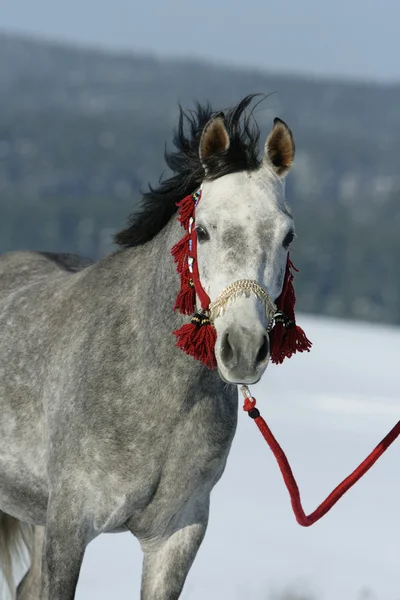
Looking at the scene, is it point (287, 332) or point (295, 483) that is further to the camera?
point (295, 483)

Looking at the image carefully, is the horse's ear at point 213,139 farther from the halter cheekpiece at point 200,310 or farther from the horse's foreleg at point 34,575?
the horse's foreleg at point 34,575

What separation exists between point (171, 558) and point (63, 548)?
49 centimetres

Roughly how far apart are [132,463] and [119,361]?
417mm

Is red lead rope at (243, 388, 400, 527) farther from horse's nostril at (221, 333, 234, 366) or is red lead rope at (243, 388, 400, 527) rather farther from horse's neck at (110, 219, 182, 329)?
horse's nostril at (221, 333, 234, 366)

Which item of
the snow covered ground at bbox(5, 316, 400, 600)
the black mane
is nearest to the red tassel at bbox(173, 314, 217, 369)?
the black mane

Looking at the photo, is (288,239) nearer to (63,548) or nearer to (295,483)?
(295,483)

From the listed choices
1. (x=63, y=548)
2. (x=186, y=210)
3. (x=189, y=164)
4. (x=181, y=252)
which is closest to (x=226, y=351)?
(x=181, y=252)

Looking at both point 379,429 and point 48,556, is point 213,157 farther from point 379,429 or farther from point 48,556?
point 379,429

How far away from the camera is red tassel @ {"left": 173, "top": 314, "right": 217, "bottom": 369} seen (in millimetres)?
4172

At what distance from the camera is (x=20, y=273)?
Result: 6.30 metres

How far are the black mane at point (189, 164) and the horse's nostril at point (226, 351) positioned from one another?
2.36ft

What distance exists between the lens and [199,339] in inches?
166

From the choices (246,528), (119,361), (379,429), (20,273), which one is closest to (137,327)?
(119,361)

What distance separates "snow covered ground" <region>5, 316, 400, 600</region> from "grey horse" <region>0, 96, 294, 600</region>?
6.63 ft
